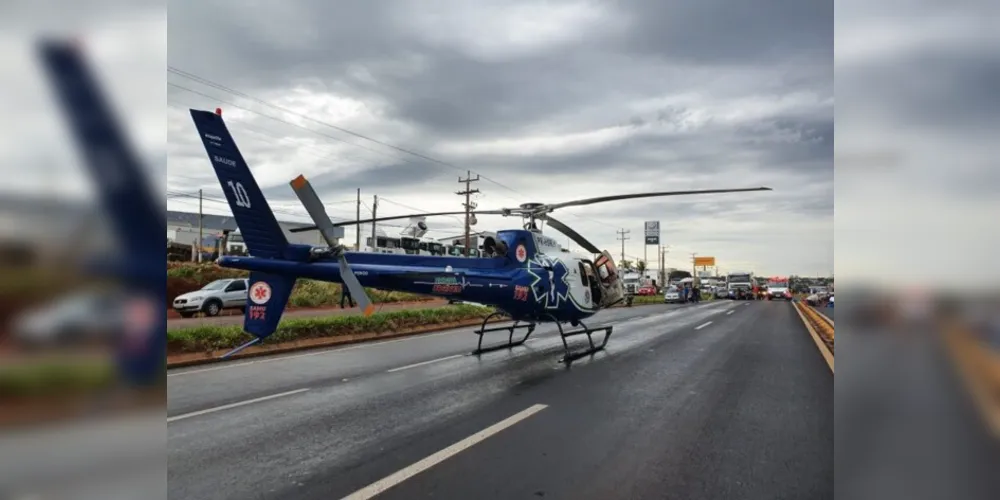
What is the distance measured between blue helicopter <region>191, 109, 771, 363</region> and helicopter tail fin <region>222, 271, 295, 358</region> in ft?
→ 0.04

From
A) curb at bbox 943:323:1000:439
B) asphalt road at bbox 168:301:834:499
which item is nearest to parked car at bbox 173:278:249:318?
asphalt road at bbox 168:301:834:499

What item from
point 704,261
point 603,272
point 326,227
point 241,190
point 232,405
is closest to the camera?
point 241,190

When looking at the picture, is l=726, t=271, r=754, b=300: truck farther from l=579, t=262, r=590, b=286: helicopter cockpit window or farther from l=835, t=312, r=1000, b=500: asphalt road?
l=835, t=312, r=1000, b=500: asphalt road

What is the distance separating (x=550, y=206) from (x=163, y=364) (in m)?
9.04

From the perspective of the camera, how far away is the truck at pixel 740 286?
173 ft

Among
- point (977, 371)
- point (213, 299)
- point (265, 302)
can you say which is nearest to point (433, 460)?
point (265, 302)

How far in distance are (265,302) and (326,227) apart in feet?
4.34

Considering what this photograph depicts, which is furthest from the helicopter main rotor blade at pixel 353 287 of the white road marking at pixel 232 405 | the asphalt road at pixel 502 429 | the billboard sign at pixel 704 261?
the billboard sign at pixel 704 261

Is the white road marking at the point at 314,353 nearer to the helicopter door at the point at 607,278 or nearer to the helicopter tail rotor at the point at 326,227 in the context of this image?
the helicopter tail rotor at the point at 326,227

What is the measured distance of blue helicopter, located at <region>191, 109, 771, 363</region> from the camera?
5.38m

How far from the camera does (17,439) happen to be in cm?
88

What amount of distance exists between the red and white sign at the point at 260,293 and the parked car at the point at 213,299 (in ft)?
50.1

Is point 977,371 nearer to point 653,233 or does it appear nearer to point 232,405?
point 232,405

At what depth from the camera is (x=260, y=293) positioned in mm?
6359
